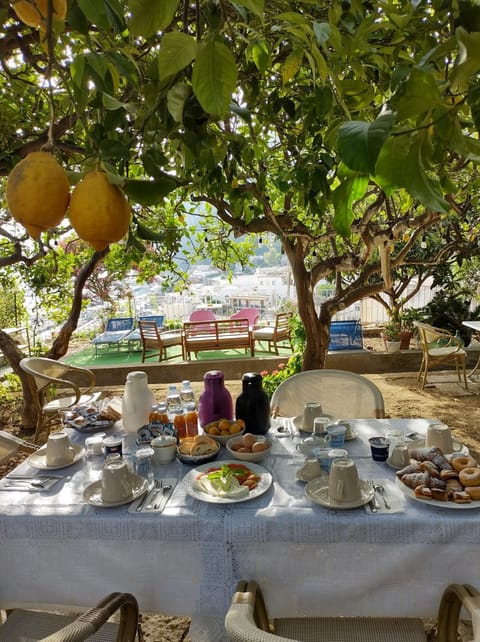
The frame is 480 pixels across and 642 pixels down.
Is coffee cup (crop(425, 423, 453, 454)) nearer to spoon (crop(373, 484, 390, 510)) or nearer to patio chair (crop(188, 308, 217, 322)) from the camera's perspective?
spoon (crop(373, 484, 390, 510))

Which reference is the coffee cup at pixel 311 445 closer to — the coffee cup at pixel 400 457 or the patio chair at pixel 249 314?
the coffee cup at pixel 400 457

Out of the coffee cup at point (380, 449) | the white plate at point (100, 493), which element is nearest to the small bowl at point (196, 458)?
the white plate at point (100, 493)

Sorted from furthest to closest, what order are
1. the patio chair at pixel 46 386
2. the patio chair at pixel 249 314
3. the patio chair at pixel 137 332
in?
the patio chair at pixel 249 314 < the patio chair at pixel 137 332 < the patio chair at pixel 46 386

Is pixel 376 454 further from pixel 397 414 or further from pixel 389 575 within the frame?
pixel 397 414

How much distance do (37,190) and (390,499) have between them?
Answer: 121cm

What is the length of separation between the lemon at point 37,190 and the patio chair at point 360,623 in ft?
2.92

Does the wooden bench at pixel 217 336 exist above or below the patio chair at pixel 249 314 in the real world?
below

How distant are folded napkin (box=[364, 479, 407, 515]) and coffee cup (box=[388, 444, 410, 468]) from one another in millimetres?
96

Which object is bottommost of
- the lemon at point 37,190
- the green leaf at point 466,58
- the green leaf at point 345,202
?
the green leaf at point 345,202

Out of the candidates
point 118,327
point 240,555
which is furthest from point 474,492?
point 118,327

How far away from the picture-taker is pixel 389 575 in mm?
1172

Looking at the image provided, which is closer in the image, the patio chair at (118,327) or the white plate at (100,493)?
the white plate at (100,493)

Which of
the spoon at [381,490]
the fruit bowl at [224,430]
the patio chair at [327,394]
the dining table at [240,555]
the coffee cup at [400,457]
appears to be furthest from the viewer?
the patio chair at [327,394]

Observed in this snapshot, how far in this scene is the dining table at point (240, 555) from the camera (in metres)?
1.17
